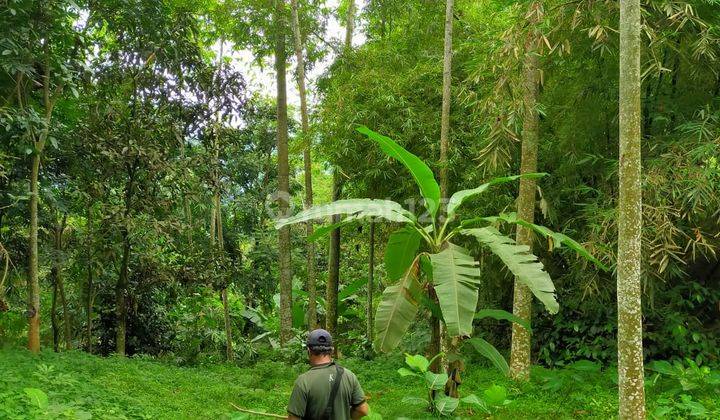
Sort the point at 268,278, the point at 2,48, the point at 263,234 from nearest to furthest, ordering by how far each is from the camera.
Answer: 1. the point at 2,48
2. the point at 268,278
3. the point at 263,234

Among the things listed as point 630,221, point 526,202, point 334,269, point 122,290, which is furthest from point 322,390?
point 334,269

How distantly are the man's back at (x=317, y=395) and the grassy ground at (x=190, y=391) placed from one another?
1199 millimetres

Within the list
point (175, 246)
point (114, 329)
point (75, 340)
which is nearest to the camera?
point (175, 246)

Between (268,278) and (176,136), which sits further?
(268,278)

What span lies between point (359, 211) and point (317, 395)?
1.70 metres

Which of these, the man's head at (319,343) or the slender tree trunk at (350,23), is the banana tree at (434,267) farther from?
the slender tree trunk at (350,23)

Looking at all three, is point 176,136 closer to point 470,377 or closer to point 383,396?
point 383,396

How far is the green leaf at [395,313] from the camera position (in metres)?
3.55

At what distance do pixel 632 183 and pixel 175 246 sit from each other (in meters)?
6.95

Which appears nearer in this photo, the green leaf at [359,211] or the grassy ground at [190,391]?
the green leaf at [359,211]

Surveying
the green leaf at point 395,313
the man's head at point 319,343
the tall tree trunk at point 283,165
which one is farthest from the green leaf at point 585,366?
the tall tree trunk at point 283,165

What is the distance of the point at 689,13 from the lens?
15.5 ft

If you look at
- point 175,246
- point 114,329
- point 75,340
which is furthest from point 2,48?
point 75,340

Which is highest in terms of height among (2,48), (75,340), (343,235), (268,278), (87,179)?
(2,48)
